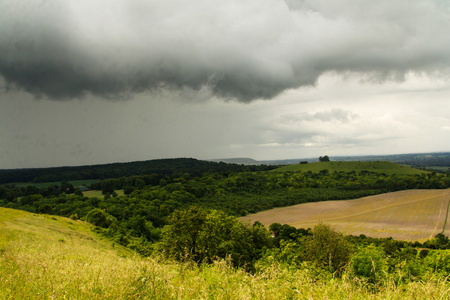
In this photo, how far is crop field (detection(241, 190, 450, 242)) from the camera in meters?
68.0

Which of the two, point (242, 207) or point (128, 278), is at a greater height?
point (128, 278)

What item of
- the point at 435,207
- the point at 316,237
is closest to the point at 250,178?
the point at 435,207

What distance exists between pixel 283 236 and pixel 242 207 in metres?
46.6

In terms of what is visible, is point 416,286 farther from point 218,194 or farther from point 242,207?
point 218,194

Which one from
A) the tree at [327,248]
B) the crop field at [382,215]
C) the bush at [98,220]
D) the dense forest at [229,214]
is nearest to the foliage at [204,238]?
the dense forest at [229,214]

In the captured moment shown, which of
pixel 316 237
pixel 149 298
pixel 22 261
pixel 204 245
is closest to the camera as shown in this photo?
pixel 149 298

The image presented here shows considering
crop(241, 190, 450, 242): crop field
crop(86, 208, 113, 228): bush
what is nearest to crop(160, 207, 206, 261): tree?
crop(86, 208, 113, 228): bush

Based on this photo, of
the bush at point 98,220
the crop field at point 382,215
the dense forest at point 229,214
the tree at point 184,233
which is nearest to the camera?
the tree at point 184,233

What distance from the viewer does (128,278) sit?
20.5ft

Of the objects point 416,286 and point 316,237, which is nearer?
point 416,286

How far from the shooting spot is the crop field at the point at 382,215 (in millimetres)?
67988

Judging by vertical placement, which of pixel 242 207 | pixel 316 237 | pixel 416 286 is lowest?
pixel 242 207

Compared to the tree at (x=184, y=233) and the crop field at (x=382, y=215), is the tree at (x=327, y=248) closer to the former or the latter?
the tree at (x=184, y=233)

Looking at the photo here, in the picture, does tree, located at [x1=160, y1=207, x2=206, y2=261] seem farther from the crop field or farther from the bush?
the crop field
